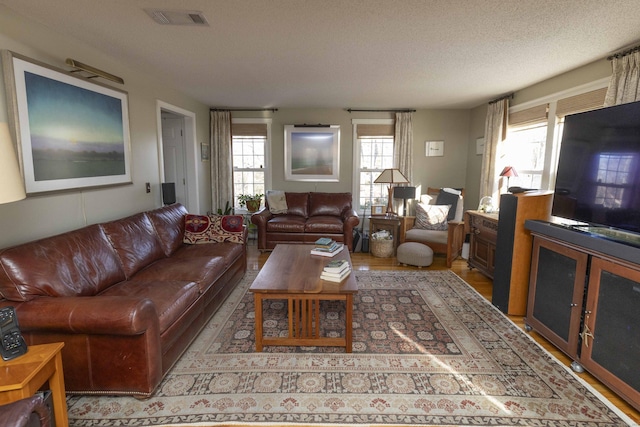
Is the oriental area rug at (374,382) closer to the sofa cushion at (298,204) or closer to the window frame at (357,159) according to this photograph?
the sofa cushion at (298,204)

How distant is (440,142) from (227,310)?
464 cm

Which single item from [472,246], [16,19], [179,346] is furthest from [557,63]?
[16,19]

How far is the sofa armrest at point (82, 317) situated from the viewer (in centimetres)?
168

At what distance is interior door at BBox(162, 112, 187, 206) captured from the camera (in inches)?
201

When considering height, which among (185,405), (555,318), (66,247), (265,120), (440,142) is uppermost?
(265,120)

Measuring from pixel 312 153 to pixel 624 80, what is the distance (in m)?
4.15

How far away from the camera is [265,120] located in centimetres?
578

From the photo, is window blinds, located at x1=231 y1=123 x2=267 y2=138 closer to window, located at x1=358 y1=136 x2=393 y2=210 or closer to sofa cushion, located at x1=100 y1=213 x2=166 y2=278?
window, located at x1=358 y1=136 x2=393 y2=210

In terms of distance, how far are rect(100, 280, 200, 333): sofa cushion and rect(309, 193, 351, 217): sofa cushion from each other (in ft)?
10.5

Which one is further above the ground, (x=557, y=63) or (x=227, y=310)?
(x=557, y=63)

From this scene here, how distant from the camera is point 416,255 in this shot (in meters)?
4.21

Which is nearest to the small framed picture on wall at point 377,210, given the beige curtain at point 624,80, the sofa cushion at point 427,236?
the sofa cushion at point 427,236

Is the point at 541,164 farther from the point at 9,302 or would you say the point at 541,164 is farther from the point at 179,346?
the point at 9,302

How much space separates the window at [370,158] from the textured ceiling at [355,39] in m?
1.69
